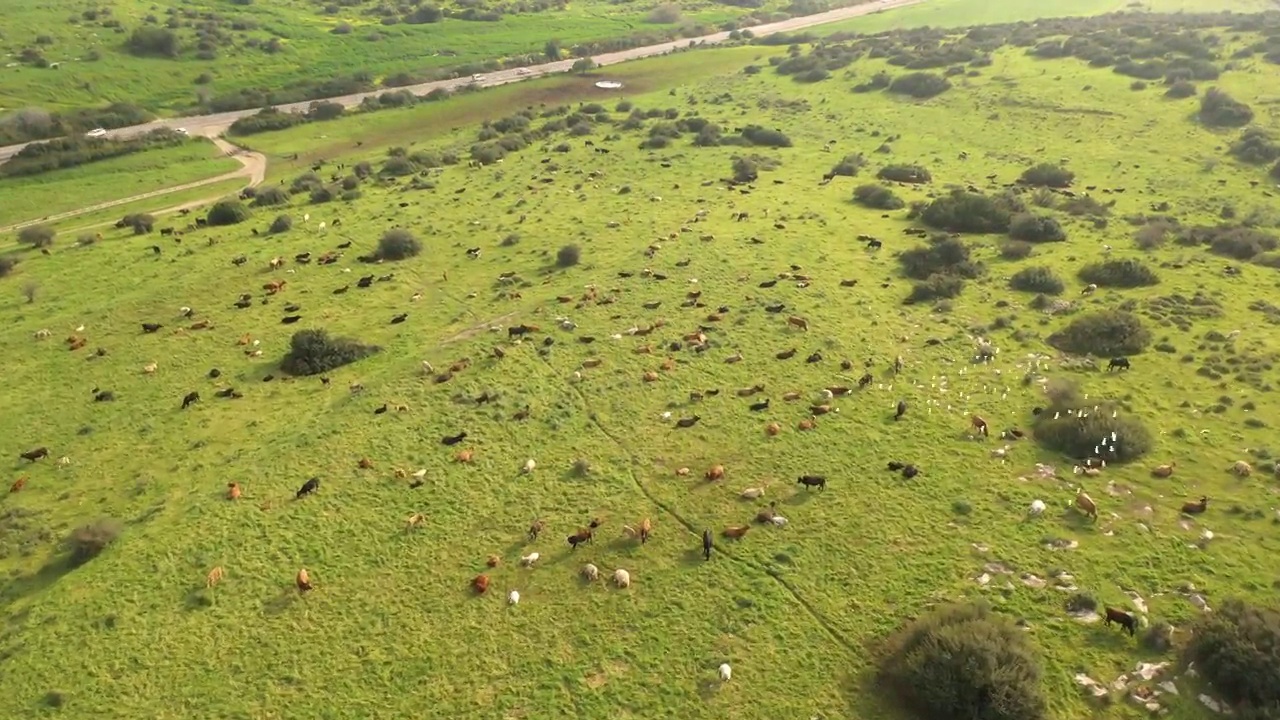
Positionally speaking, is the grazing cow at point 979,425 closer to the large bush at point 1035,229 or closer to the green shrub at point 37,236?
the large bush at point 1035,229

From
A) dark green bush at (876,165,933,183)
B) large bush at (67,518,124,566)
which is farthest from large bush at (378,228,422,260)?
dark green bush at (876,165,933,183)

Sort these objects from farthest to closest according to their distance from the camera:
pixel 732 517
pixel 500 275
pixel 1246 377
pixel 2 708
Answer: pixel 500 275
pixel 1246 377
pixel 732 517
pixel 2 708

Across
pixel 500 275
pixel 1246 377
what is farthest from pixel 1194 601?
pixel 500 275

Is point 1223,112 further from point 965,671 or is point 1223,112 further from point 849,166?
point 965,671

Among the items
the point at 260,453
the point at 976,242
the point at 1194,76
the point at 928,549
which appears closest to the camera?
the point at 928,549

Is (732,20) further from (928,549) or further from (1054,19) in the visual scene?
(928,549)

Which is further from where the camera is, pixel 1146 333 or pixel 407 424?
pixel 1146 333
